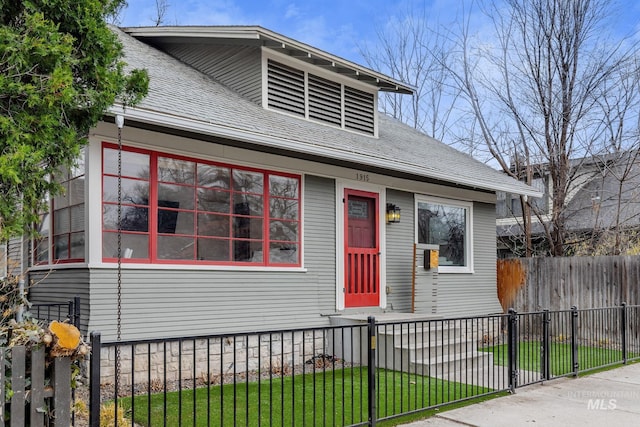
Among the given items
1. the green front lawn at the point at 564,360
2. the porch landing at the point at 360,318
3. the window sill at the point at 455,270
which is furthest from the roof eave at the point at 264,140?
the green front lawn at the point at 564,360

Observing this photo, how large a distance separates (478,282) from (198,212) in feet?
21.9

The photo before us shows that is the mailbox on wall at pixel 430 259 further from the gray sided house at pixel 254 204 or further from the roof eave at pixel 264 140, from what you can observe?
the roof eave at pixel 264 140

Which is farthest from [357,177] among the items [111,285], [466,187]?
[111,285]

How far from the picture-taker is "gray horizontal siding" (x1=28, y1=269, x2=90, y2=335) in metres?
6.22

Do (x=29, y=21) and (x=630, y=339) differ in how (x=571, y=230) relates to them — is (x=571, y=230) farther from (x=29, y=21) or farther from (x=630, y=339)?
(x=29, y=21)

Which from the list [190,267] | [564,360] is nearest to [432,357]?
[564,360]

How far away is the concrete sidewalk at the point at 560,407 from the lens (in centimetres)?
521

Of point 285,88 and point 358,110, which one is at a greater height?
point 285,88

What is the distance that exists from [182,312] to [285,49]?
15.2 ft

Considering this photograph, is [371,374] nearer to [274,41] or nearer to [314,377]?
[314,377]

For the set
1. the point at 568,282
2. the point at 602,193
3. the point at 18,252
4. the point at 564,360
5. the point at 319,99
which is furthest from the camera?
the point at 602,193

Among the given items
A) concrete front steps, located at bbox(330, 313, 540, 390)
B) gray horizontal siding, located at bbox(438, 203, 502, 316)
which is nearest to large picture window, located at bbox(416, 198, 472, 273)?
gray horizontal siding, located at bbox(438, 203, 502, 316)

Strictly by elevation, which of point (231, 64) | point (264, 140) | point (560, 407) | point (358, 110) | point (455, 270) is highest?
point (231, 64)

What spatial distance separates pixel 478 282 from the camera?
450 inches
